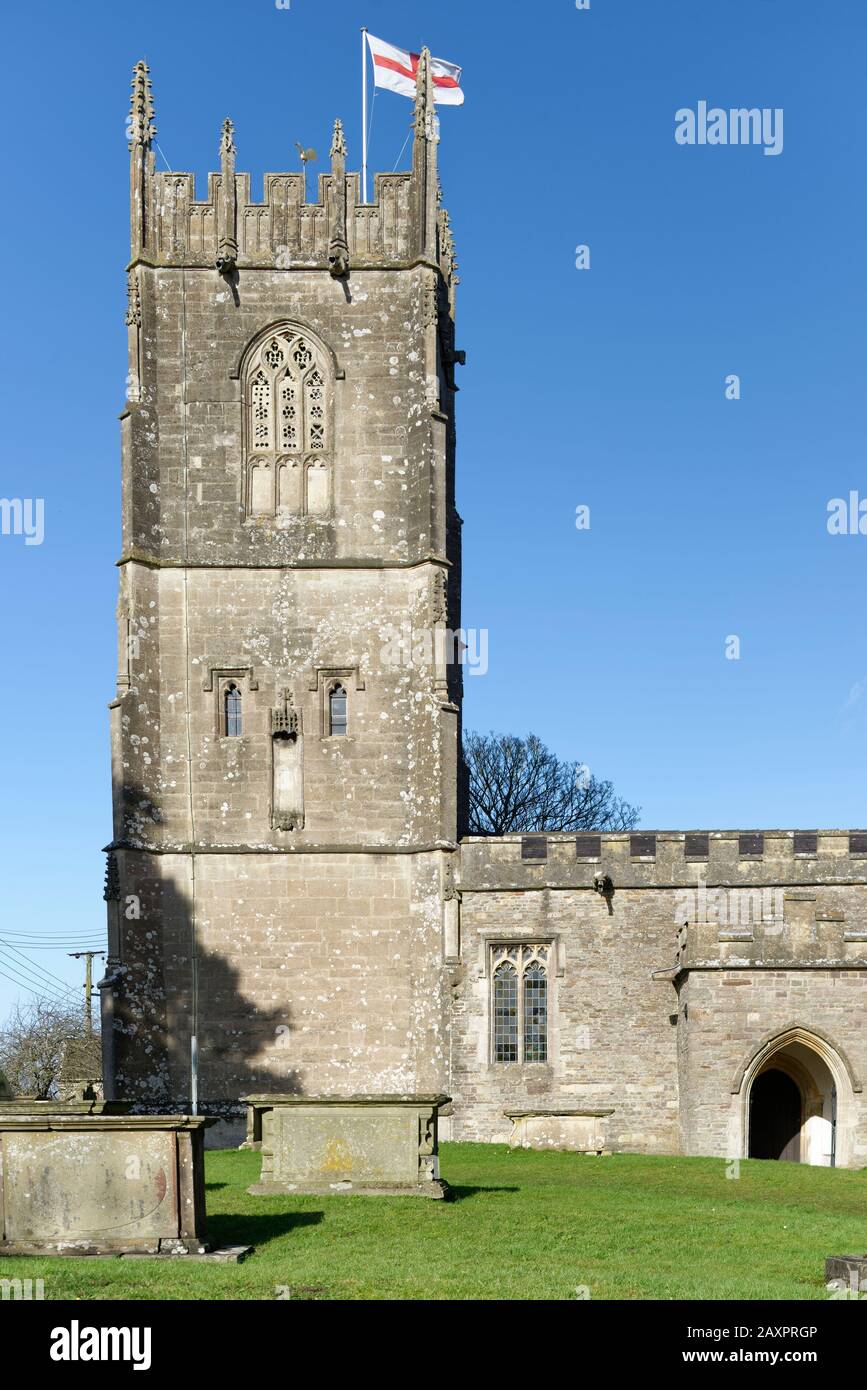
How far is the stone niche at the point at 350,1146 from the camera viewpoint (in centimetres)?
1838

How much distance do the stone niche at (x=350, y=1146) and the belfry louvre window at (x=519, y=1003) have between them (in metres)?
13.0

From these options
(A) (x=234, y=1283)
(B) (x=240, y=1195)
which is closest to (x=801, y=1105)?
(B) (x=240, y=1195)

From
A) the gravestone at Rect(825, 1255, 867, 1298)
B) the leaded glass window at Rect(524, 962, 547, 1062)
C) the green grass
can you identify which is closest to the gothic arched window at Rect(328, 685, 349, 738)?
the leaded glass window at Rect(524, 962, 547, 1062)

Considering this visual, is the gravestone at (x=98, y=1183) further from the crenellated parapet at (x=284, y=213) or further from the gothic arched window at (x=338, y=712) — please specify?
the crenellated parapet at (x=284, y=213)

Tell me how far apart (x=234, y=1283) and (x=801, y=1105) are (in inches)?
736

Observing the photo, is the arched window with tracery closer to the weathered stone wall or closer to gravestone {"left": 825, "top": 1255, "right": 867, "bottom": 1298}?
the weathered stone wall

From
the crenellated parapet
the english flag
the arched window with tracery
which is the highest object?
the english flag

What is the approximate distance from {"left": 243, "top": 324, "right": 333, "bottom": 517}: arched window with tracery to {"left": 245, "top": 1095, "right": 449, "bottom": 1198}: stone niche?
1793cm

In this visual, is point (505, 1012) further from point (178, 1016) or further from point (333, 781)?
point (178, 1016)

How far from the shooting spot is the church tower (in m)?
32.6

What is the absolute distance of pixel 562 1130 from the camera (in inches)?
1085

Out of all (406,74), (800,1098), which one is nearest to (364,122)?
(406,74)

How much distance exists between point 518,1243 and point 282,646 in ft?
66.4
